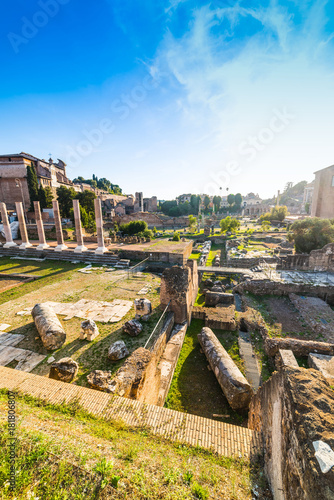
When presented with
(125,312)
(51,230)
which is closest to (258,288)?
(125,312)

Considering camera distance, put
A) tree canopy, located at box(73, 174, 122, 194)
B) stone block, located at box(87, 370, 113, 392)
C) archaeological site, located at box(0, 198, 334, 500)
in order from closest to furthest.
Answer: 1. archaeological site, located at box(0, 198, 334, 500)
2. stone block, located at box(87, 370, 113, 392)
3. tree canopy, located at box(73, 174, 122, 194)

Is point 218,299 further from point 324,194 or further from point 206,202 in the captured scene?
point 206,202

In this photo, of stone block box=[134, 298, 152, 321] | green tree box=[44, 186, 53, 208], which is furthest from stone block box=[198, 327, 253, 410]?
green tree box=[44, 186, 53, 208]

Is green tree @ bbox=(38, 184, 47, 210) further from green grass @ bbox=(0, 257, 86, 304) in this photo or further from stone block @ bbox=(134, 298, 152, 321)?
stone block @ bbox=(134, 298, 152, 321)

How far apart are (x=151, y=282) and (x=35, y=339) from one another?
6595 mm

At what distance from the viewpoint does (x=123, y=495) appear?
6.23 feet

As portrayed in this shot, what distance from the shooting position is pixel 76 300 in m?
9.35

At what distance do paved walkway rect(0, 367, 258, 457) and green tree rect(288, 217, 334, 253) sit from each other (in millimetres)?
18408

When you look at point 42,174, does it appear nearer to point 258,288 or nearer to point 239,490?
point 258,288

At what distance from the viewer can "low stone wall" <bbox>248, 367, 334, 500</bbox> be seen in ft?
5.65

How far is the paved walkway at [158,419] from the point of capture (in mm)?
2799

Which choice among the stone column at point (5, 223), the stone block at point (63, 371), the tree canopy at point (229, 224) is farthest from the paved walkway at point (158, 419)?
the tree canopy at point (229, 224)

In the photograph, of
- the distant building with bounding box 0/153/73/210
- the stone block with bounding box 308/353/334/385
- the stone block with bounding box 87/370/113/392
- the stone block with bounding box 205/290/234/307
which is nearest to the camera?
the stone block with bounding box 87/370/113/392

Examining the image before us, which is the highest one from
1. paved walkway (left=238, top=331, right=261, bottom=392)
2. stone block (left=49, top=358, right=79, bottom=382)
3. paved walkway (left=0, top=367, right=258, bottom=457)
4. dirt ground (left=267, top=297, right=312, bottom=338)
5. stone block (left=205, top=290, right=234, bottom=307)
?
paved walkway (left=0, top=367, right=258, bottom=457)
